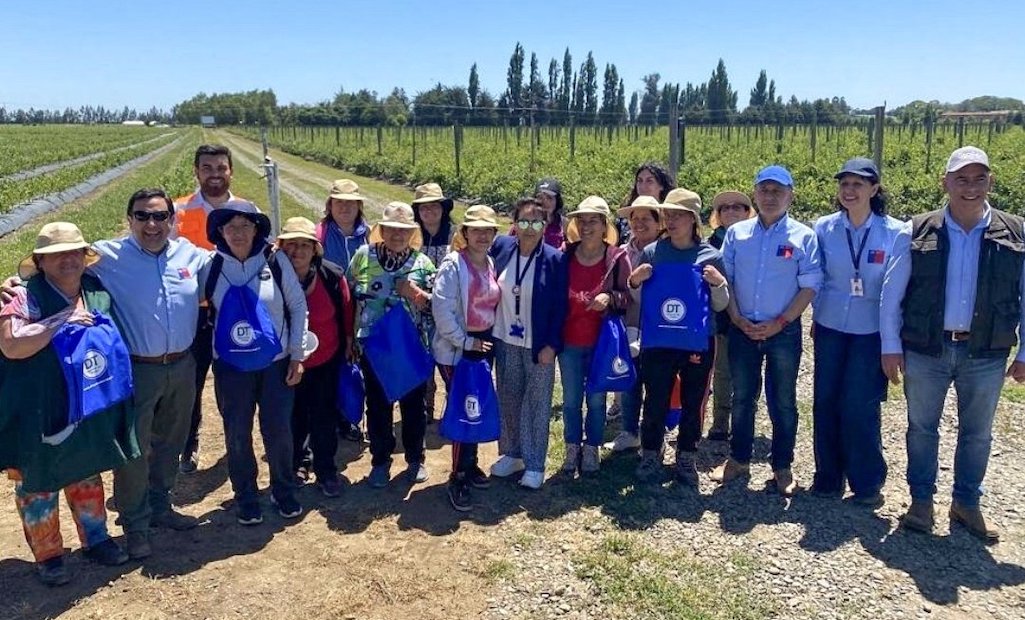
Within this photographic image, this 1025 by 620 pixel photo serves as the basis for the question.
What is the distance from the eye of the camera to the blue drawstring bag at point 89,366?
3.21m

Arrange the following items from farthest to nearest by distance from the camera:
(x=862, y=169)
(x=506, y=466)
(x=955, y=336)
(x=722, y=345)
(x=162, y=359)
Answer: (x=722, y=345) < (x=506, y=466) < (x=862, y=169) < (x=955, y=336) < (x=162, y=359)

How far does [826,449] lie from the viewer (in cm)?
435

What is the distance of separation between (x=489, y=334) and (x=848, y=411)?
2.06m

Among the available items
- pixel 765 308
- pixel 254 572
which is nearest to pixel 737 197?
pixel 765 308

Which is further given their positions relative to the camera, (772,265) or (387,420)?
(387,420)

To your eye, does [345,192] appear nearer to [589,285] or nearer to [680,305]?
[589,285]

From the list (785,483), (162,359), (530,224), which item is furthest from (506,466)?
(162,359)

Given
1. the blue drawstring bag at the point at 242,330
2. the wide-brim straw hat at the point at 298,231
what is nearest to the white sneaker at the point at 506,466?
the blue drawstring bag at the point at 242,330

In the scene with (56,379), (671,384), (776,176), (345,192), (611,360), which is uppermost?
(776,176)

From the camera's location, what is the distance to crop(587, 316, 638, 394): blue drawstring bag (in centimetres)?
431

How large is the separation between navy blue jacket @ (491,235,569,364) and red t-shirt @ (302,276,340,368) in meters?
1.02

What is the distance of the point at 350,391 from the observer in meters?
4.35

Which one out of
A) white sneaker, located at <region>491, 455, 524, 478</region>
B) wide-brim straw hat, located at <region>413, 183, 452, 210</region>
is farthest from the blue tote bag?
wide-brim straw hat, located at <region>413, 183, 452, 210</region>

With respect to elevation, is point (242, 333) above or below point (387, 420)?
above
